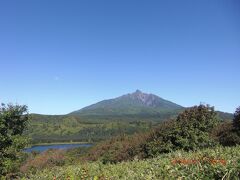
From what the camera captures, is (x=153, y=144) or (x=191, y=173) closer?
(x=191, y=173)

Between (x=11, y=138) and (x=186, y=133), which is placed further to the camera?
(x=11, y=138)

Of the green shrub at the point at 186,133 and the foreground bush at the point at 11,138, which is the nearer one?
the green shrub at the point at 186,133

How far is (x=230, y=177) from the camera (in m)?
7.23

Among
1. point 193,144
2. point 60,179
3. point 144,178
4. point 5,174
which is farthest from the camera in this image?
point 5,174

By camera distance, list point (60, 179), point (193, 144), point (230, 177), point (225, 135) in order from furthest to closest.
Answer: point (225, 135) < point (193, 144) < point (60, 179) < point (230, 177)

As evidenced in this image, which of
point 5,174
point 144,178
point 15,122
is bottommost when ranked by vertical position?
point 5,174

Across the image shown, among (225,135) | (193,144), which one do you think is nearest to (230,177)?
(193,144)

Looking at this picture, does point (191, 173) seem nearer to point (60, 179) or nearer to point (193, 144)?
point (60, 179)

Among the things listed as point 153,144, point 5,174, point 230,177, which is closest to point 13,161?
point 5,174

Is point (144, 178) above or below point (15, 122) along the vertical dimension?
below

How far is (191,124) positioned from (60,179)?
748 inches

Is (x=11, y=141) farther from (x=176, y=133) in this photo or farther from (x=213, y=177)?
(x=213, y=177)

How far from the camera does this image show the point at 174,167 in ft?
31.8

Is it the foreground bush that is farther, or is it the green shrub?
the foreground bush
